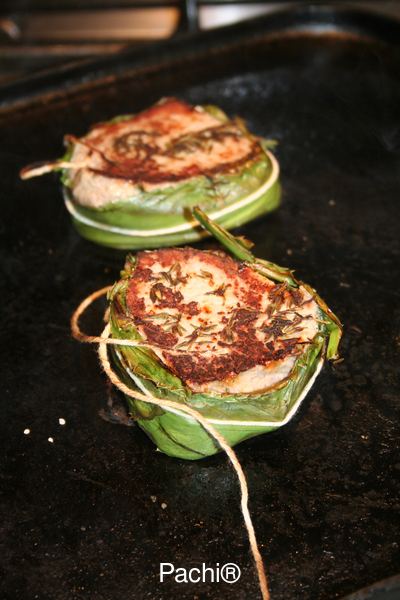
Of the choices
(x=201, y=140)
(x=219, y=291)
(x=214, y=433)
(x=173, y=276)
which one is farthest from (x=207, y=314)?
(x=201, y=140)

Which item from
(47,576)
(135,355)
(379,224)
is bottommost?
(47,576)

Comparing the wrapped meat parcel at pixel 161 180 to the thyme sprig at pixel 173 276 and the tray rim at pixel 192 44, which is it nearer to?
the thyme sprig at pixel 173 276

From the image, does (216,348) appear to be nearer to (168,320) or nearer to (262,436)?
(168,320)

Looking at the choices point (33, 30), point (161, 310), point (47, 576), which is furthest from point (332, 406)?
point (33, 30)

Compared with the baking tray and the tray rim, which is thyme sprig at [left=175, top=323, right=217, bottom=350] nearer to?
the baking tray

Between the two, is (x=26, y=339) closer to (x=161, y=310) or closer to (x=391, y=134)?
(x=161, y=310)

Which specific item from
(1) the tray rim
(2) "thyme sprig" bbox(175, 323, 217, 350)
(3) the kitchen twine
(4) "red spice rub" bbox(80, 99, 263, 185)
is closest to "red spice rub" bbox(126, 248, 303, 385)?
(2) "thyme sprig" bbox(175, 323, 217, 350)

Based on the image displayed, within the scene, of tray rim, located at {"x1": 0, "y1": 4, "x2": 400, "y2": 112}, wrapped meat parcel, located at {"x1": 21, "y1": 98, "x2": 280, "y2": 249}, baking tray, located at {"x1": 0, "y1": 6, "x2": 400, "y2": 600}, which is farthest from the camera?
tray rim, located at {"x1": 0, "y1": 4, "x2": 400, "y2": 112}
